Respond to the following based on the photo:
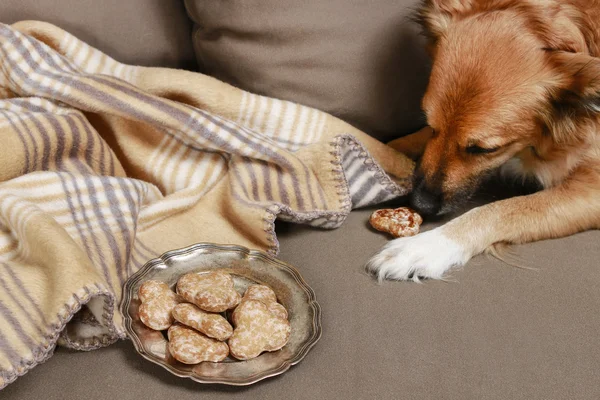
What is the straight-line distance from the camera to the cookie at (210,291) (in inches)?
38.4

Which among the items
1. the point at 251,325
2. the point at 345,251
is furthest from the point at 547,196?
the point at 251,325

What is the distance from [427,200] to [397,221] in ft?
0.44

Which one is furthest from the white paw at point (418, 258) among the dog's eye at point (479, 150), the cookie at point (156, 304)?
the cookie at point (156, 304)

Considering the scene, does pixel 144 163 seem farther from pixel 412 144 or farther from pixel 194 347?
pixel 412 144

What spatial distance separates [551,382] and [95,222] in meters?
0.93

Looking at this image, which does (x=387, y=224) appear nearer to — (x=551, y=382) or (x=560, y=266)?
(x=560, y=266)

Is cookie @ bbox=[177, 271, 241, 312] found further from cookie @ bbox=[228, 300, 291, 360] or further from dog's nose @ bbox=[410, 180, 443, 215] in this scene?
dog's nose @ bbox=[410, 180, 443, 215]

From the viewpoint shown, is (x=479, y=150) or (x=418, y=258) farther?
(x=479, y=150)

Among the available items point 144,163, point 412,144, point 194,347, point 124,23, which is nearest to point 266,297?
point 194,347

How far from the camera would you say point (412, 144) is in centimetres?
164

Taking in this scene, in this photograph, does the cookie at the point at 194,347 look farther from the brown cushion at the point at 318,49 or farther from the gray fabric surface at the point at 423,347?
the brown cushion at the point at 318,49

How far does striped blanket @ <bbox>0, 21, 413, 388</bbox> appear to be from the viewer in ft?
3.68

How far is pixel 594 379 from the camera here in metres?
0.94

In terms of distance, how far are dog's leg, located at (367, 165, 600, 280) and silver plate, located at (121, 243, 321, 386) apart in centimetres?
21
